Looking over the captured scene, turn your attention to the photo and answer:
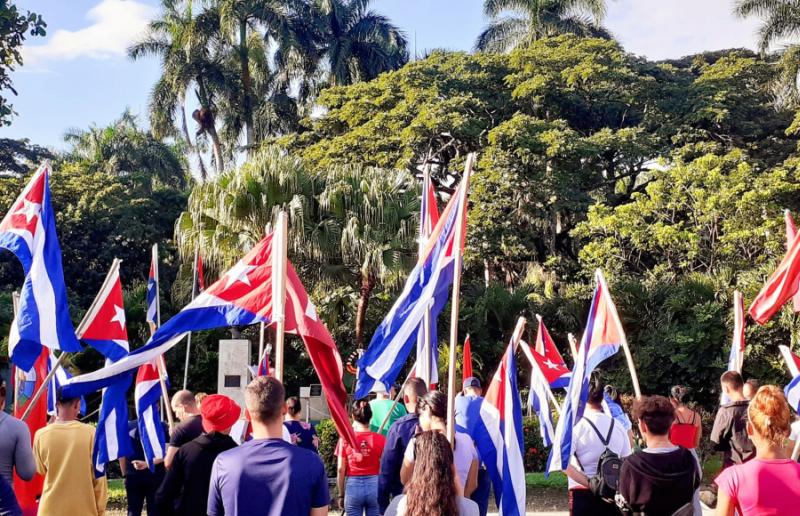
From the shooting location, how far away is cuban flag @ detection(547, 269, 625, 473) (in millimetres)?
6238

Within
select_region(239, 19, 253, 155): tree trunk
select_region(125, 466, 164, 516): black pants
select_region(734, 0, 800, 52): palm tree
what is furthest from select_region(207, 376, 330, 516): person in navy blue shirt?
select_region(239, 19, 253, 155): tree trunk

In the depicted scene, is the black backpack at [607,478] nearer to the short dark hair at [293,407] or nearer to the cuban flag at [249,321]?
the cuban flag at [249,321]

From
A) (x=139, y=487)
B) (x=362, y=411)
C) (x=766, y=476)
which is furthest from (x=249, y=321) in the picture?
(x=766, y=476)

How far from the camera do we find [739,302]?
10875 millimetres

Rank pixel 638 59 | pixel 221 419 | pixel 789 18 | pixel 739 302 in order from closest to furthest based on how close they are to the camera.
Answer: pixel 221 419
pixel 739 302
pixel 789 18
pixel 638 59

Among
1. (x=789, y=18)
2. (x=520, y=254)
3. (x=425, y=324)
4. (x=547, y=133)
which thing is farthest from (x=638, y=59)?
(x=425, y=324)

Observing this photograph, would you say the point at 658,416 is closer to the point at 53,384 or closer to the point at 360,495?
the point at 360,495

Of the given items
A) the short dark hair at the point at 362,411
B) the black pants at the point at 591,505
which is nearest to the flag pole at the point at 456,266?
the short dark hair at the point at 362,411

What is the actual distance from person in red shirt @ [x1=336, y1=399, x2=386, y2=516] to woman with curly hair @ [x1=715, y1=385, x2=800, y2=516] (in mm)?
3665

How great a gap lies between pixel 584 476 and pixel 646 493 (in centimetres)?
153

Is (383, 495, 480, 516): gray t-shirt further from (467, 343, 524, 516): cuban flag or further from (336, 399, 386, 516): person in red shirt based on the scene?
(336, 399, 386, 516): person in red shirt

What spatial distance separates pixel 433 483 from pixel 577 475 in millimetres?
2769

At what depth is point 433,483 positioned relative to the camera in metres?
3.52

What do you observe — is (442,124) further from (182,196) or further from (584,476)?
(584,476)
